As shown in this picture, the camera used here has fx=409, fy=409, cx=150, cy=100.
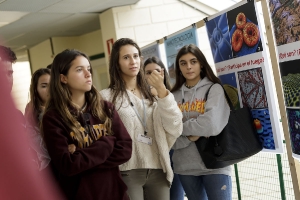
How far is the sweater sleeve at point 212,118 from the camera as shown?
2.44 metres

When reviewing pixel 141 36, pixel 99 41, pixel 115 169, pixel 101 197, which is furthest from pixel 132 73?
pixel 99 41

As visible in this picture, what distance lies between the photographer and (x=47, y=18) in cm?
691

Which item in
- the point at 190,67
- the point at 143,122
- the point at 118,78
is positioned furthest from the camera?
the point at 190,67

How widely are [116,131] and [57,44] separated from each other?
7.04m

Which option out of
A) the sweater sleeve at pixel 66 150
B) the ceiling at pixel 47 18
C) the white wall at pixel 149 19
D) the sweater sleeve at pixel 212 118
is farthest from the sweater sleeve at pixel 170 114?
the white wall at pixel 149 19

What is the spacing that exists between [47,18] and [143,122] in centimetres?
502

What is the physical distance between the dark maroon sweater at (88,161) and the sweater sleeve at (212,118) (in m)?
0.50

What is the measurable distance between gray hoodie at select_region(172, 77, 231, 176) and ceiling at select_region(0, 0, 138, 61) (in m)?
3.14

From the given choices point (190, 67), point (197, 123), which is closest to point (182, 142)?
point (197, 123)

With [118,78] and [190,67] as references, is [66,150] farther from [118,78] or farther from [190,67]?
[190,67]

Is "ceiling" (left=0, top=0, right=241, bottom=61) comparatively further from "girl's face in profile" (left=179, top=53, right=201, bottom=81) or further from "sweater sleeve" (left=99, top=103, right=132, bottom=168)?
"sweater sleeve" (left=99, top=103, right=132, bottom=168)

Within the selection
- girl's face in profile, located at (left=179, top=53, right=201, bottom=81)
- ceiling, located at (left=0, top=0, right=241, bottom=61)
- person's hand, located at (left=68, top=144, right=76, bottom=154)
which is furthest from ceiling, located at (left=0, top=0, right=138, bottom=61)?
person's hand, located at (left=68, top=144, right=76, bottom=154)

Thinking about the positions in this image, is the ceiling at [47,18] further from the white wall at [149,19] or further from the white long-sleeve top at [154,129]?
the white long-sleeve top at [154,129]

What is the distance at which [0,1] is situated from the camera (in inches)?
211
